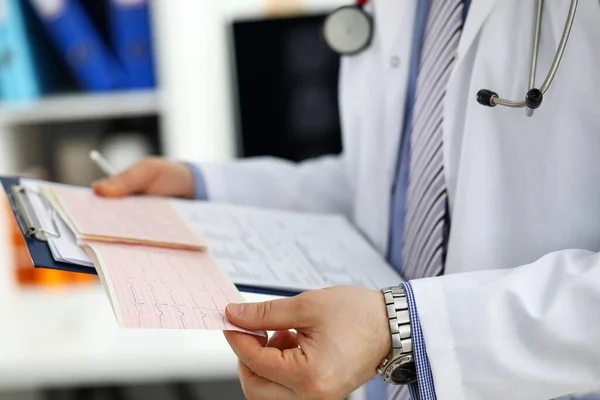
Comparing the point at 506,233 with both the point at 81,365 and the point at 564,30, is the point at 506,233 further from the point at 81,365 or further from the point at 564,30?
the point at 81,365

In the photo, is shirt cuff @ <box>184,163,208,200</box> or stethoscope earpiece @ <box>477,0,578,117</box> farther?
shirt cuff @ <box>184,163,208,200</box>

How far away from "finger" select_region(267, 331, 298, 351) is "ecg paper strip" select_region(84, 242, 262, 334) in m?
0.06

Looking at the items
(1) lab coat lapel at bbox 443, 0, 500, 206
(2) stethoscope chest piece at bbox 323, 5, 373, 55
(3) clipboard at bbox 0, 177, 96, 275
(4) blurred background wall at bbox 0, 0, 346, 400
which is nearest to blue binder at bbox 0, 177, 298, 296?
(3) clipboard at bbox 0, 177, 96, 275

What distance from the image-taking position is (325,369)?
60 cm

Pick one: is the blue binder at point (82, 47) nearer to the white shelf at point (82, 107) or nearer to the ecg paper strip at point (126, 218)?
the white shelf at point (82, 107)

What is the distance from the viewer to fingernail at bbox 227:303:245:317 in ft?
2.03

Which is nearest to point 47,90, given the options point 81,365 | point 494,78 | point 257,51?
point 257,51

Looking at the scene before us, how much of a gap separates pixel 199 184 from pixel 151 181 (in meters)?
0.08

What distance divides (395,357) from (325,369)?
0.08m

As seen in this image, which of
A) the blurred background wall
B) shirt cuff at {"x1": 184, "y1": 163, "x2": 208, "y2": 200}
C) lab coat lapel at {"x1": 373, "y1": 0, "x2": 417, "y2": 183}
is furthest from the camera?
the blurred background wall

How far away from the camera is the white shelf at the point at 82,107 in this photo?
5.71ft

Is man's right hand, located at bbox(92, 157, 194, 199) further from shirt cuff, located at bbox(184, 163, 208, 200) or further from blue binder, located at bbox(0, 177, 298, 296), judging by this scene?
blue binder, located at bbox(0, 177, 298, 296)

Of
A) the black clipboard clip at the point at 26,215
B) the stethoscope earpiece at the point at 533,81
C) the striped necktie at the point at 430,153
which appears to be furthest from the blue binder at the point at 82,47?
the stethoscope earpiece at the point at 533,81

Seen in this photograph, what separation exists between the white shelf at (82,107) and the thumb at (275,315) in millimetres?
1226
